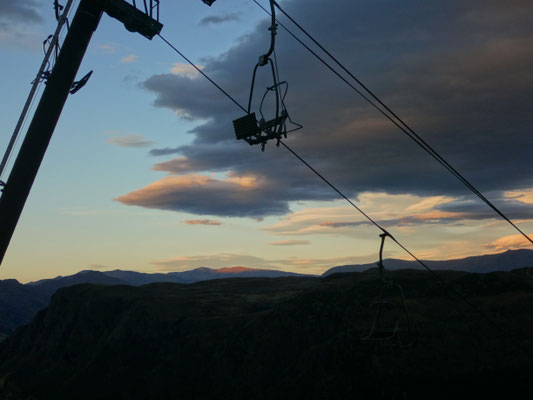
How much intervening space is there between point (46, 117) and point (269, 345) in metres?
58.6

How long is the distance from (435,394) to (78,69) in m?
39.1

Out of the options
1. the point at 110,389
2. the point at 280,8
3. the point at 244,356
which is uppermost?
the point at 280,8

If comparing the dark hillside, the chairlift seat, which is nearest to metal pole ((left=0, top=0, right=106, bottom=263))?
the chairlift seat

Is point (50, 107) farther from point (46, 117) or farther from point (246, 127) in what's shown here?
point (246, 127)

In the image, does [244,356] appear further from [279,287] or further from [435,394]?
[279,287]

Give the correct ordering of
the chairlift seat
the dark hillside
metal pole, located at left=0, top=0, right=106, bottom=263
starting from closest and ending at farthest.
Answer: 1. the chairlift seat
2. metal pole, located at left=0, top=0, right=106, bottom=263
3. the dark hillside

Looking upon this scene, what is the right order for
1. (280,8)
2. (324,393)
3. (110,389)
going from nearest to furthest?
(280,8)
(324,393)
(110,389)

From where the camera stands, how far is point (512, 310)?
52.2 m

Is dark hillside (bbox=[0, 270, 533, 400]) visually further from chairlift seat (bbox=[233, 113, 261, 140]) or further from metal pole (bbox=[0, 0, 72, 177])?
metal pole (bbox=[0, 0, 72, 177])

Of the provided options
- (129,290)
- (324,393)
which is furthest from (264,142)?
(129,290)

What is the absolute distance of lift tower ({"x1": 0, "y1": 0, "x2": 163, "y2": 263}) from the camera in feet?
54.2

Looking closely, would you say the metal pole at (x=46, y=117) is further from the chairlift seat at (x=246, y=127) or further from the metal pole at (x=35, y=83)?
the chairlift seat at (x=246, y=127)

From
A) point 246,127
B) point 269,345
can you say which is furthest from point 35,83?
point 269,345

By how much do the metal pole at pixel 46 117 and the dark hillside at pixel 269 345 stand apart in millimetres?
14245
